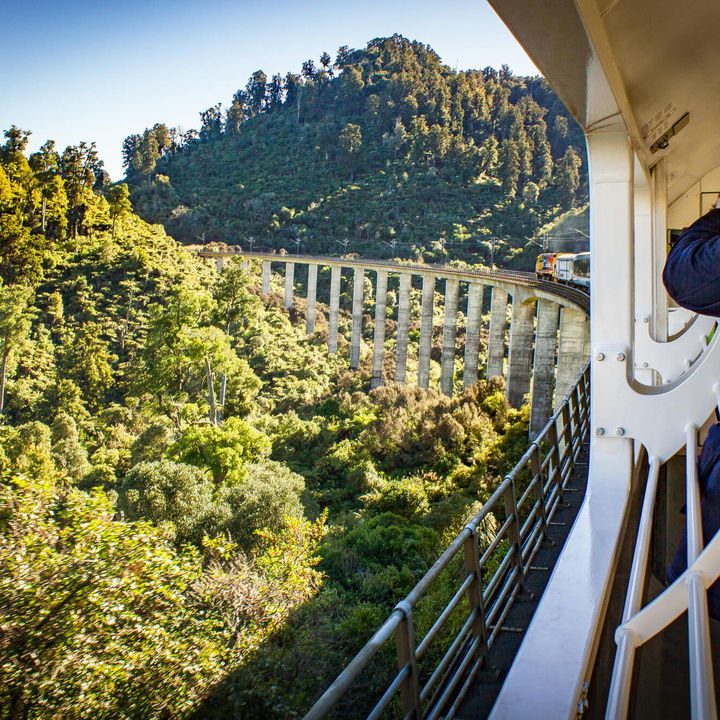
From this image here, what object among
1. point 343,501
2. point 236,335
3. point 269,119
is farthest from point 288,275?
point 269,119

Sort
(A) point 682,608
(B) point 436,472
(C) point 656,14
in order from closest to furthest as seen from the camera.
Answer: (A) point 682,608 → (C) point 656,14 → (B) point 436,472

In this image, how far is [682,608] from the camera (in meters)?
1.00

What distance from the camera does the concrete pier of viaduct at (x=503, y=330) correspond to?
14656mm

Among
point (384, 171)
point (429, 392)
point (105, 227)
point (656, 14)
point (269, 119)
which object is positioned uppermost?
point (269, 119)

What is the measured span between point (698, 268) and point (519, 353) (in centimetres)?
1931

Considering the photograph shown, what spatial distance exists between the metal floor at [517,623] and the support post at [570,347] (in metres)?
11.1

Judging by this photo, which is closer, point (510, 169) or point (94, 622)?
point (94, 622)

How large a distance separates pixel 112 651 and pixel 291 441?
17056mm

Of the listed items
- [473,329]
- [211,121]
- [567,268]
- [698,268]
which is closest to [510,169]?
[473,329]

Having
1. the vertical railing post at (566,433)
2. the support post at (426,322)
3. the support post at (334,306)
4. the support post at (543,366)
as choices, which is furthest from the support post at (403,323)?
the vertical railing post at (566,433)

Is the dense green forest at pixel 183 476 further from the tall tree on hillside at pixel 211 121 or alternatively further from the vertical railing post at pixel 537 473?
the tall tree on hillside at pixel 211 121

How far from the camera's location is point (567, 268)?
73.7ft

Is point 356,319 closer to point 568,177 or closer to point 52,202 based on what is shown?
point 52,202

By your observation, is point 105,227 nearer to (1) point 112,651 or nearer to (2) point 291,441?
(2) point 291,441
